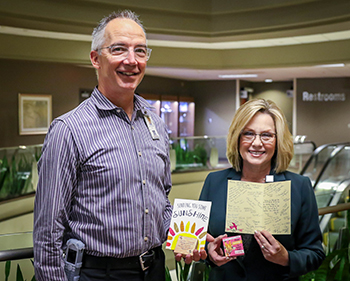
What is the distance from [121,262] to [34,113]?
9525 millimetres

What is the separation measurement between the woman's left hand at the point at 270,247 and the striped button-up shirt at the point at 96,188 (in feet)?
1.37

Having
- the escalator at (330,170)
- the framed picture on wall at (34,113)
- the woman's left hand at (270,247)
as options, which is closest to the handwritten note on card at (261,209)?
the woman's left hand at (270,247)

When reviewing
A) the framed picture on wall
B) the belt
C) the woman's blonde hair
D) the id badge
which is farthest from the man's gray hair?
the framed picture on wall

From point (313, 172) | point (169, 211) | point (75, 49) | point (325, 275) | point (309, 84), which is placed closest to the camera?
point (169, 211)

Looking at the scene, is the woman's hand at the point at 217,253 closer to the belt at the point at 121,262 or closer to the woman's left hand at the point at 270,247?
the woman's left hand at the point at 270,247

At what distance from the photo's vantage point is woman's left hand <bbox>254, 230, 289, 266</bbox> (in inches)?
62.6

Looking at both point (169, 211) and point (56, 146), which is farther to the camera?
point (169, 211)

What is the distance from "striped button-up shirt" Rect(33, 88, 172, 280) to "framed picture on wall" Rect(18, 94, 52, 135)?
30.1ft

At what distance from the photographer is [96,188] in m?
1.43

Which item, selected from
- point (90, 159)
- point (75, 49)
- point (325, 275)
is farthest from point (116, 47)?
point (75, 49)

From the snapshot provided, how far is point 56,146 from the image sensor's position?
1364 millimetres

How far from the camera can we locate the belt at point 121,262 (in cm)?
144

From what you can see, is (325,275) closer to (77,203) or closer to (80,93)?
(77,203)

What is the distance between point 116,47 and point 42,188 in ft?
1.94
